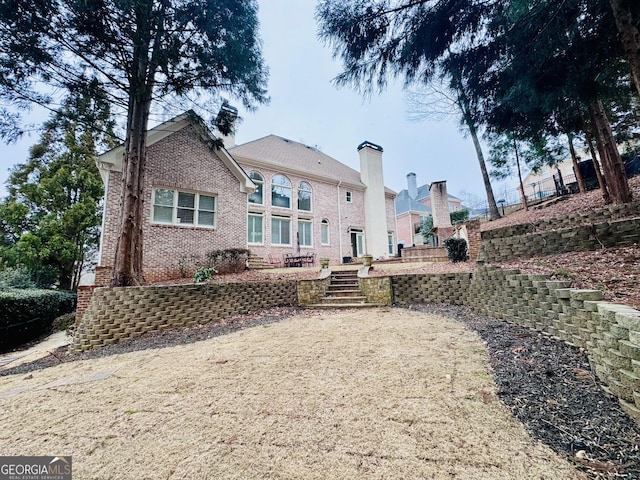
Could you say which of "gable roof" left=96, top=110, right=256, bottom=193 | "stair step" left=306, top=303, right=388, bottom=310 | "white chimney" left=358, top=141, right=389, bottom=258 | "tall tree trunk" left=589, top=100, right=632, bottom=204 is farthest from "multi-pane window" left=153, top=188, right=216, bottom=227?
"tall tree trunk" left=589, top=100, right=632, bottom=204

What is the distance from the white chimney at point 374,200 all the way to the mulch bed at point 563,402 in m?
14.0

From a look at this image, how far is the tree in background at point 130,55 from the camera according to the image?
516cm

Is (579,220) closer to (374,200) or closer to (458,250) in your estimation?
(458,250)

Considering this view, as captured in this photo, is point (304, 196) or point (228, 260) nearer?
point (228, 260)

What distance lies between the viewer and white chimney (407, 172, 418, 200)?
27.6m

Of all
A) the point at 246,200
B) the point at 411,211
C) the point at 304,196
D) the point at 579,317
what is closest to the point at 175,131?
the point at 246,200

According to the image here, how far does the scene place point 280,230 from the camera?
14.5m

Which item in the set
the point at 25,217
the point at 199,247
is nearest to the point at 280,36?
the point at 199,247

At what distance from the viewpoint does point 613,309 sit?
1.93 m

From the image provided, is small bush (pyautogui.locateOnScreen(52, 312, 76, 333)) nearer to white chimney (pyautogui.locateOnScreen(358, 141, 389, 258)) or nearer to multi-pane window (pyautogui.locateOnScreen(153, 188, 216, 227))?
multi-pane window (pyautogui.locateOnScreen(153, 188, 216, 227))

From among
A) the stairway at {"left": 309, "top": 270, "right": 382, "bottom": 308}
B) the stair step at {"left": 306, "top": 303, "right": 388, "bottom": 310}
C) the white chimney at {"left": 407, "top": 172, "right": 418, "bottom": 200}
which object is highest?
the white chimney at {"left": 407, "top": 172, "right": 418, "bottom": 200}

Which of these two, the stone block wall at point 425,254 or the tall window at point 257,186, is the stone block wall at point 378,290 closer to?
the stone block wall at point 425,254

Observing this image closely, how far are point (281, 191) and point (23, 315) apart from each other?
11227 millimetres

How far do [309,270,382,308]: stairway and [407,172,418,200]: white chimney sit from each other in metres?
22.4
